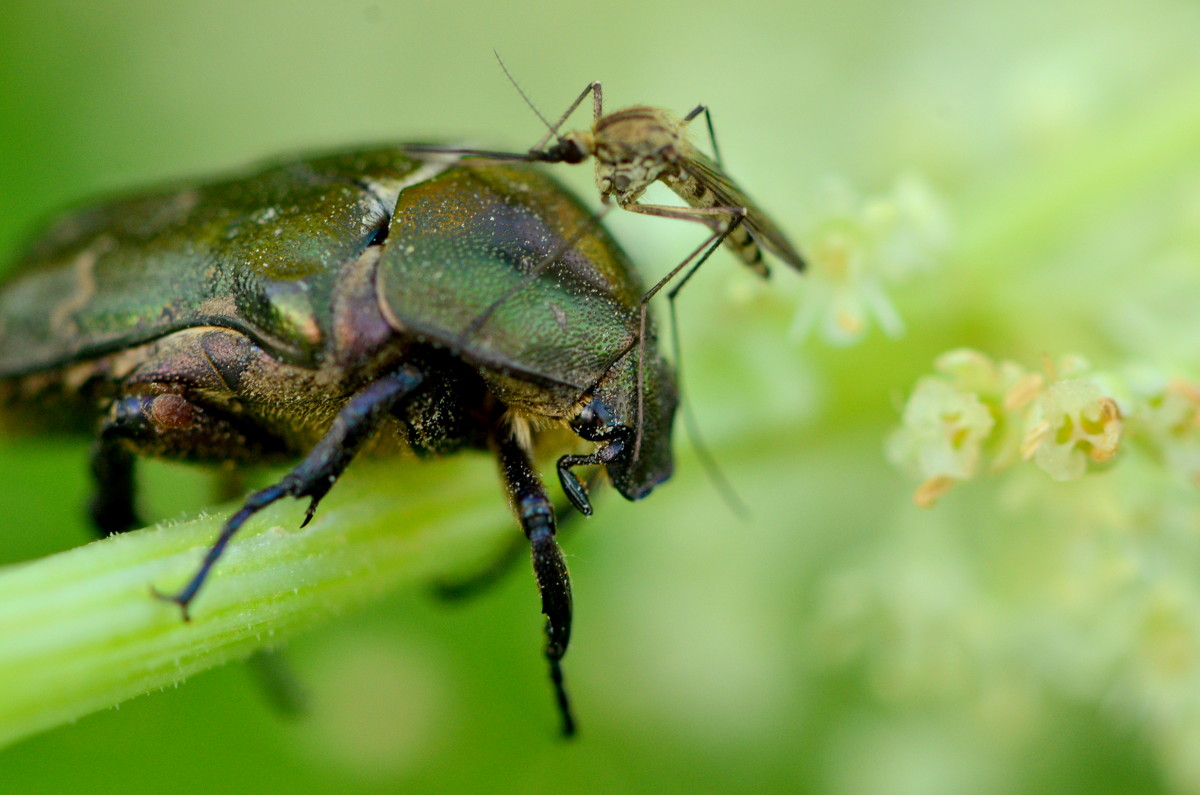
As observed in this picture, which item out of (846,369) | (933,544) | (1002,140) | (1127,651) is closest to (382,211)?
(846,369)

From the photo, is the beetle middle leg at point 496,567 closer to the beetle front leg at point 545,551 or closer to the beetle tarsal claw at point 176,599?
the beetle front leg at point 545,551

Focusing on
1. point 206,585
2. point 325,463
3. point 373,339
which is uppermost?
point 373,339

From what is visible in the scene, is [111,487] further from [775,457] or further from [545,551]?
[775,457]

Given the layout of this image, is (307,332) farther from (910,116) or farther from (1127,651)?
(910,116)

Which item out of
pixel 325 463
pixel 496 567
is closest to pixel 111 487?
pixel 325 463

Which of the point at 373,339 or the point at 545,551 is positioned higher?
the point at 373,339

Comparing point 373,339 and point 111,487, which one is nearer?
point 373,339

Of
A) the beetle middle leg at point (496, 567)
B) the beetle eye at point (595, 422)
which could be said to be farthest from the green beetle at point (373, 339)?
the beetle middle leg at point (496, 567)
